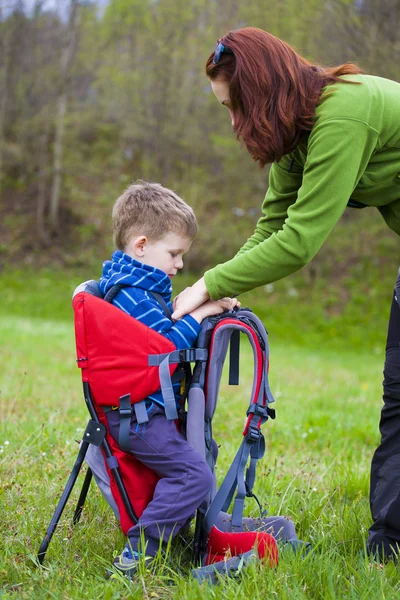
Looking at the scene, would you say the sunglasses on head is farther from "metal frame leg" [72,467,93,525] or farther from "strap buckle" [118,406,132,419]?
"metal frame leg" [72,467,93,525]

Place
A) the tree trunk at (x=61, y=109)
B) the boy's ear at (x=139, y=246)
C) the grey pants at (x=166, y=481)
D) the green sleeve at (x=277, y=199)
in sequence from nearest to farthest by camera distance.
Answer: the grey pants at (x=166, y=481) < the boy's ear at (x=139, y=246) < the green sleeve at (x=277, y=199) < the tree trunk at (x=61, y=109)

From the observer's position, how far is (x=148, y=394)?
2656mm

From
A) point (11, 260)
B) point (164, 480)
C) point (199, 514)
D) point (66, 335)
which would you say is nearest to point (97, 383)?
point (164, 480)

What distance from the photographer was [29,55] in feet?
74.0

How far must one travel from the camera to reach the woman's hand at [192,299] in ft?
8.80

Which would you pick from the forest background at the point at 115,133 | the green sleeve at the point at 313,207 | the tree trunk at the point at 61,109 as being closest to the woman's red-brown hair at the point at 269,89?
the green sleeve at the point at 313,207

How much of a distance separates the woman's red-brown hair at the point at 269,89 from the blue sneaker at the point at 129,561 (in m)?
1.60

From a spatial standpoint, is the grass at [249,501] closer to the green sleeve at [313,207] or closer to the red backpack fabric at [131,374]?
the red backpack fabric at [131,374]

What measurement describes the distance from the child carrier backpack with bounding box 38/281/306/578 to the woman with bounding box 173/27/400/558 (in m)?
0.20

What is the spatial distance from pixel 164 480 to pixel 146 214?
3.57 ft

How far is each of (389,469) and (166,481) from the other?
3.00ft

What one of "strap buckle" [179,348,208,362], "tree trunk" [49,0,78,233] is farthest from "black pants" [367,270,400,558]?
"tree trunk" [49,0,78,233]

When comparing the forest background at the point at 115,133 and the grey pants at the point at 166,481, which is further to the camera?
the forest background at the point at 115,133

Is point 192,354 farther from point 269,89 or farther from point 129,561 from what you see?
point 269,89
